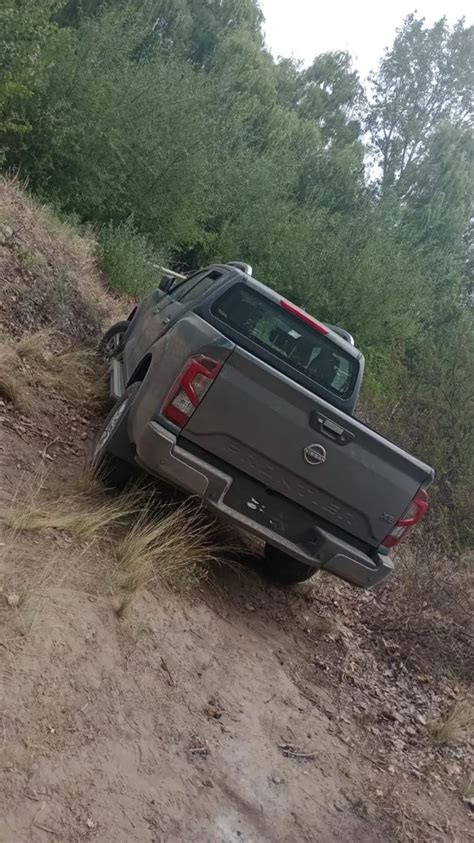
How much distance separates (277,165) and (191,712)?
78.6 ft

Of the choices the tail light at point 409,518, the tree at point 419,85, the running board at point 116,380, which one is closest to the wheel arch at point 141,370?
the running board at point 116,380

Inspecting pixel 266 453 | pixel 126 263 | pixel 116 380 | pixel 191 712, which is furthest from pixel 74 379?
pixel 126 263

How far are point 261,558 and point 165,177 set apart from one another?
13.8m

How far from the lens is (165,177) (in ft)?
56.2

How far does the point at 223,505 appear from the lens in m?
4.41

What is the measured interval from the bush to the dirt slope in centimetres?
839

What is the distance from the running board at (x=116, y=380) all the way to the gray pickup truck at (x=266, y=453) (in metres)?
1.16

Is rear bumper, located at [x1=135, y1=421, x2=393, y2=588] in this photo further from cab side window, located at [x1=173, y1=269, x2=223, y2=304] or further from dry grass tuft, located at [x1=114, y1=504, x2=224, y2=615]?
cab side window, located at [x1=173, y1=269, x2=223, y2=304]

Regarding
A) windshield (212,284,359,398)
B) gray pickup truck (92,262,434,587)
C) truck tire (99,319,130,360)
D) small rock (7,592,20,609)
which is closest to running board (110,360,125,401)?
truck tire (99,319,130,360)

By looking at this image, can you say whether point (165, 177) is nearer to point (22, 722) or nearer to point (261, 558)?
point (261, 558)

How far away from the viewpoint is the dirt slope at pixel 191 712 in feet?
8.92

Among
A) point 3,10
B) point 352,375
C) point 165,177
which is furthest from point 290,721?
point 165,177

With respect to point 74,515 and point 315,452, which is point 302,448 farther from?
point 74,515

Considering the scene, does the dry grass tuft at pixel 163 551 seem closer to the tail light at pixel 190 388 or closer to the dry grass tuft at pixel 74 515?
the dry grass tuft at pixel 74 515
